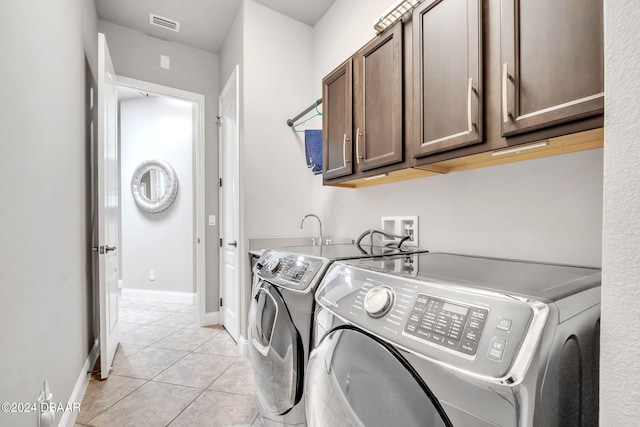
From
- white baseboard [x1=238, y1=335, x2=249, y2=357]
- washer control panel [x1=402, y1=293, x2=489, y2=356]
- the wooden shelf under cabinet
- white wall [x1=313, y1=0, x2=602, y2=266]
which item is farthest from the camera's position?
white baseboard [x1=238, y1=335, x2=249, y2=357]

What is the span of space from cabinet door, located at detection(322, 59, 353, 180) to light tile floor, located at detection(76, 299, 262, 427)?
152 centimetres

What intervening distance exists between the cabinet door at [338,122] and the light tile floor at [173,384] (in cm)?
152

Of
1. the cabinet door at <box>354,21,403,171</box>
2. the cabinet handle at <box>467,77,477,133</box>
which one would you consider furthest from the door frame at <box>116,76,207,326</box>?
the cabinet handle at <box>467,77,477,133</box>

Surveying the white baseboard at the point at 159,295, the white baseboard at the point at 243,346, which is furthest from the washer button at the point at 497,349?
the white baseboard at the point at 159,295

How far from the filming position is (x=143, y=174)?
13.9ft

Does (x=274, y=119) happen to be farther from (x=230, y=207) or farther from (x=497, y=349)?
(x=497, y=349)

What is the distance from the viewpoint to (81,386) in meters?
1.77

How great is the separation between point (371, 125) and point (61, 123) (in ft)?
5.28

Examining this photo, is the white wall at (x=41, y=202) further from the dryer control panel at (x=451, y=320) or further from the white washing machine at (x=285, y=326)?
the dryer control panel at (x=451, y=320)

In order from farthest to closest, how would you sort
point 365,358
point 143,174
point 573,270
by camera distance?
point 143,174, point 573,270, point 365,358

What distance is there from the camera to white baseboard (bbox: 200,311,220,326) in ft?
10.1

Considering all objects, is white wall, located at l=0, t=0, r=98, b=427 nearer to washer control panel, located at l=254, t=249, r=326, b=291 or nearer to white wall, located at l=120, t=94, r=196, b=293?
washer control panel, located at l=254, t=249, r=326, b=291

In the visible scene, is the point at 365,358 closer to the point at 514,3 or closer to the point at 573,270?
the point at 573,270

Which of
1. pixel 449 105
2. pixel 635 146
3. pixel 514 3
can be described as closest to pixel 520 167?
pixel 449 105
